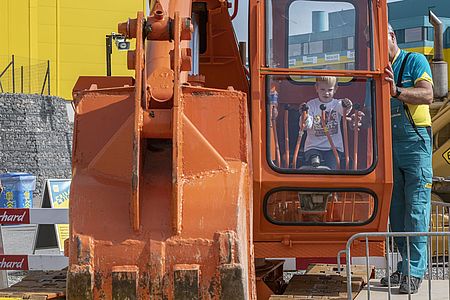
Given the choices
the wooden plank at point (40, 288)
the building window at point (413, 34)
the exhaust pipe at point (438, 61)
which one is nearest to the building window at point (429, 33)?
the building window at point (413, 34)

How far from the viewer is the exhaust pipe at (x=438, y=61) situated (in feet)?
35.5

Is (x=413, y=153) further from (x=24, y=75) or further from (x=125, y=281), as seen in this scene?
(x=24, y=75)

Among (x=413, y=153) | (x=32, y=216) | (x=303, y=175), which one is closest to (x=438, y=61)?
(x=413, y=153)

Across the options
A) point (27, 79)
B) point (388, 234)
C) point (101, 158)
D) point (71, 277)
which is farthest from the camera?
point (27, 79)

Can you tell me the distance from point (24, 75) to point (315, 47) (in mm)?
28817

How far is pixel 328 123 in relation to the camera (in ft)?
16.2

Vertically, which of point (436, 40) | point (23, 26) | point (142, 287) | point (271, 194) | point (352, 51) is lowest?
point (142, 287)

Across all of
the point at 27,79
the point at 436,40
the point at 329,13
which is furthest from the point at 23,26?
the point at 329,13

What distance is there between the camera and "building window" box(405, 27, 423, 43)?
55.4 feet

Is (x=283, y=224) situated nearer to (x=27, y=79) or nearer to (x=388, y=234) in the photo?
(x=388, y=234)

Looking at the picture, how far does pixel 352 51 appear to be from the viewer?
5035 millimetres

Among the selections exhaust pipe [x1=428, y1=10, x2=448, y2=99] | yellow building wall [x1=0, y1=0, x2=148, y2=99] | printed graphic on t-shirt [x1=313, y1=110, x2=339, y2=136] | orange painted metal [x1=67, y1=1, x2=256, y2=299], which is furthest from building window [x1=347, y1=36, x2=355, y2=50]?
yellow building wall [x1=0, y1=0, x2=148, y2=99]

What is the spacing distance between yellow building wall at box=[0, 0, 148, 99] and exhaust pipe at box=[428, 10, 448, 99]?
23.5 metres

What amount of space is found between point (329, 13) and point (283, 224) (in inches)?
53.9
